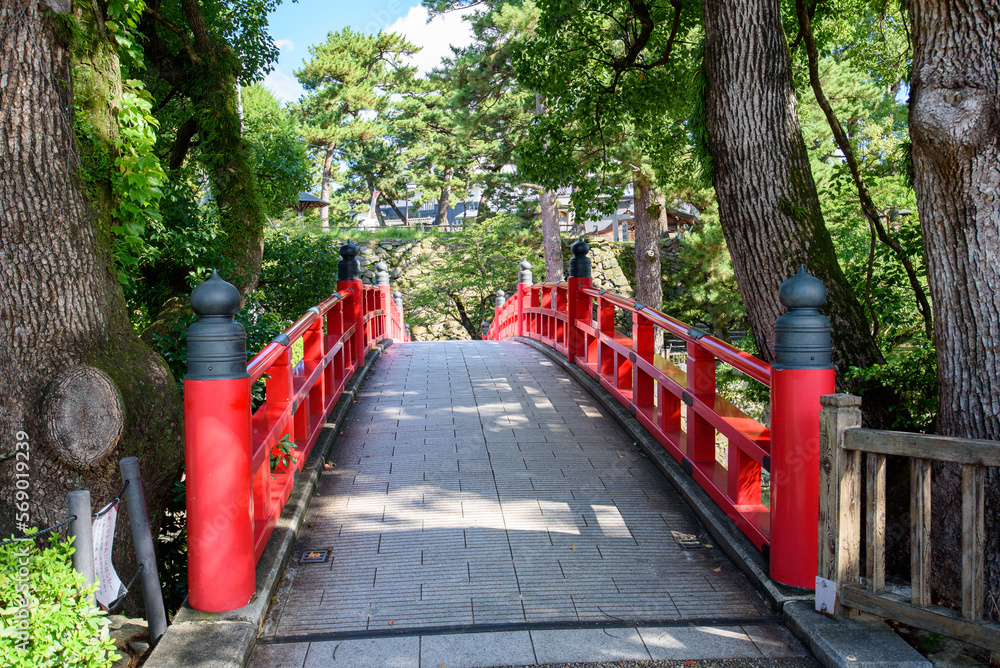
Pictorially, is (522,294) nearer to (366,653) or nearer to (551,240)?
(551,240)

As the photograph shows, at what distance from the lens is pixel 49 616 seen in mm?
2613

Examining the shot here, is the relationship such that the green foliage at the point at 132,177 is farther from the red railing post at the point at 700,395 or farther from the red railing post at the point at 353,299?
the red railing post at the point at 700,395

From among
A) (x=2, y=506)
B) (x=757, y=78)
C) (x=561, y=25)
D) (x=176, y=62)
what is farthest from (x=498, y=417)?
(x=176, y=62)

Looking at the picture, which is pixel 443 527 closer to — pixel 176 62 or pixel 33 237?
pixel 33 237

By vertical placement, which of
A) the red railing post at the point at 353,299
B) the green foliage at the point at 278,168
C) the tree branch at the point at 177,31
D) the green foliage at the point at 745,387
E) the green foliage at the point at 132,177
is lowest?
the green foliage at the point at 745,387

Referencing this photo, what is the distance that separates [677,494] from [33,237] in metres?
3.97

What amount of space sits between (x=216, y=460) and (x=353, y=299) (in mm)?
5255

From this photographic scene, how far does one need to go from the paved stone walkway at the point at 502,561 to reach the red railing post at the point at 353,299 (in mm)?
2205

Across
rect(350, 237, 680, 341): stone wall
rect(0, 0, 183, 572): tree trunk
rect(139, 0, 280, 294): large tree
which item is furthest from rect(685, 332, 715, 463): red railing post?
rect(350, 237, 680, 341): stone wall

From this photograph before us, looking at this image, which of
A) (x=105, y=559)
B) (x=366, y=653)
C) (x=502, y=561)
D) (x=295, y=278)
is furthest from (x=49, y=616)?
(x=295, y=278)

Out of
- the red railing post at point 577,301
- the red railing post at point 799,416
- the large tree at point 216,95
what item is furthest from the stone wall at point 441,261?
the red railing post at point 799,416

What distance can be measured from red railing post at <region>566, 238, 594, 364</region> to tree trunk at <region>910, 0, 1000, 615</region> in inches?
179

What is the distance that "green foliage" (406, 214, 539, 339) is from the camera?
26.9 m

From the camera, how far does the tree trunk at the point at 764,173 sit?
15.8 feet
